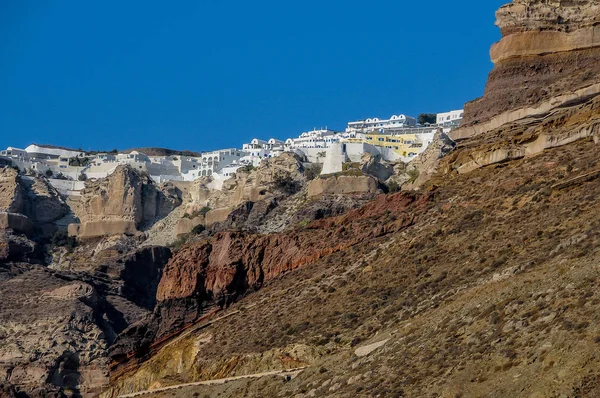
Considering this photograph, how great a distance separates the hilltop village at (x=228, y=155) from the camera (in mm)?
110500

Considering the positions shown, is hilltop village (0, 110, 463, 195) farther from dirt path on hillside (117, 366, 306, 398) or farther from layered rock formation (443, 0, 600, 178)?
dirt path on hillside (117, 366, 306, 398)

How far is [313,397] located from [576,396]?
1076cm

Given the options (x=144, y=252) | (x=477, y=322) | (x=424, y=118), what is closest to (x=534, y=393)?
(x=477, y=322)

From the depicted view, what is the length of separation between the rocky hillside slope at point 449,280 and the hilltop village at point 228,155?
46189 mm

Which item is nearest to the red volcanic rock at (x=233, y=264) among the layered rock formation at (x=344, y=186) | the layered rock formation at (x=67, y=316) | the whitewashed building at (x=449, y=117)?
the layered rock formation at (x=67, y=316)

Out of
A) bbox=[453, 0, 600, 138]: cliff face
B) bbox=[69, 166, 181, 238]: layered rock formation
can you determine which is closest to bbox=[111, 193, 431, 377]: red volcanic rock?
bbox=[453, 0, 600, 138]: cliff face

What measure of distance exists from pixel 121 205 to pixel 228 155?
21724 millimetres

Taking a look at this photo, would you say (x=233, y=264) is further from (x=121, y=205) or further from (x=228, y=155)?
(x=228, y=155)

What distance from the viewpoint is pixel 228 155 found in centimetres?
12469

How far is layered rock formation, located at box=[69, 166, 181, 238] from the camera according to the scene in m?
102

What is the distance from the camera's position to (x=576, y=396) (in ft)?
88.1

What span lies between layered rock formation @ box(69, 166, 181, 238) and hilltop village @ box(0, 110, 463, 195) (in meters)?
4.59

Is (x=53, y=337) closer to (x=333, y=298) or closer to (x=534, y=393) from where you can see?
(x=333, y=298)

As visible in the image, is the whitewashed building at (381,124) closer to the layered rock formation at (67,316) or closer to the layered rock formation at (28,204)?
the layered rock formation at (28,204)
